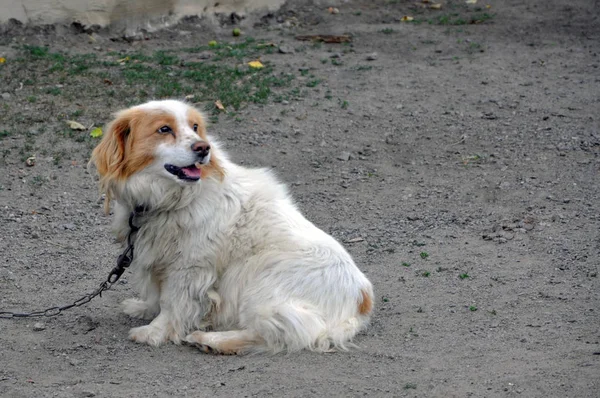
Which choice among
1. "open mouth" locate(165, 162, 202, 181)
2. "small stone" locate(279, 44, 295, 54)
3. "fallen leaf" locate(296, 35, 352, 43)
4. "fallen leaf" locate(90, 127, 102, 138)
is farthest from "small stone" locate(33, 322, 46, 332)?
"fallen leaf" locate(296, 35, 352, 43)

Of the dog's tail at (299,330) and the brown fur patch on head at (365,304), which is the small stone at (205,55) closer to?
the brown fur patch on head at (365,304)

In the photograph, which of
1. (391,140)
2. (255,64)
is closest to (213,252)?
(391,140)

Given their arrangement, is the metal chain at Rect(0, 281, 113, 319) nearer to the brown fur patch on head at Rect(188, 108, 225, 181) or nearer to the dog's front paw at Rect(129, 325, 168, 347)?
the dog's front paw at Rect(129, 325, 168, 347)

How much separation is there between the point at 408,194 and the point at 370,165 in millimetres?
653

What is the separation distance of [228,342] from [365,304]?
2.85 ft

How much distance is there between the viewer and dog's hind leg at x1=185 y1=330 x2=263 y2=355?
5.11 metres

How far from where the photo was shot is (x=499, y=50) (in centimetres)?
1127

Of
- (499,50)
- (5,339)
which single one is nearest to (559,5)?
(499,50)

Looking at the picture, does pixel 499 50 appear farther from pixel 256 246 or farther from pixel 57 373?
pixel 57 373

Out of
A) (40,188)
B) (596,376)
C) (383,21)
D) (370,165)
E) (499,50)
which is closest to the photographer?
(596,376)

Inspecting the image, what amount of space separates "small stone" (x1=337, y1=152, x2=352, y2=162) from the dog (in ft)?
9.89

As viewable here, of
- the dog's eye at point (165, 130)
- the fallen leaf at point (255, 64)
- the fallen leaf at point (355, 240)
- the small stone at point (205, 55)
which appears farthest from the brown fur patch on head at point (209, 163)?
the small stone at point (205, 55)

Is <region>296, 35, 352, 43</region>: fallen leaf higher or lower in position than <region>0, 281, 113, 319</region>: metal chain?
higher

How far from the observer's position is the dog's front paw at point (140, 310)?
18.4 feet
